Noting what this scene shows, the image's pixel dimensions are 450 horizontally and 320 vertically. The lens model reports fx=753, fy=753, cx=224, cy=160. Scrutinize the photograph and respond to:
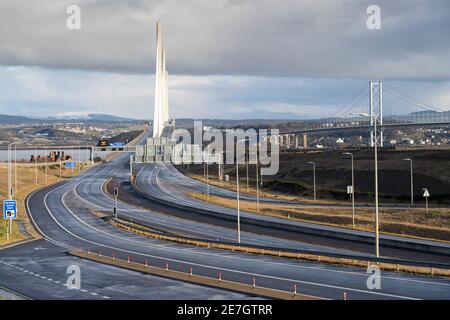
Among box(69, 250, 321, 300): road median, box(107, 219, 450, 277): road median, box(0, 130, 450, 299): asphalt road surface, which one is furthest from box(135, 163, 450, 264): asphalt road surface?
box(69, 250, 321, 300): road median

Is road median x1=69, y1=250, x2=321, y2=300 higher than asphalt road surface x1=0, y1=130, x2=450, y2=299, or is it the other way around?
road median x1=69, y1=250, x2=321, y2=300

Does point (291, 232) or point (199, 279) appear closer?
point (199, 279)

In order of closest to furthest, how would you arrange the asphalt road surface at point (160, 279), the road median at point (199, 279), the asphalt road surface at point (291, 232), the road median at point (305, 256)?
the road median at point (199, 279)
the asphalt road surface at point (160, 279)
the road median at point (305, 256)
the asphalt road surface at point (291, 232)

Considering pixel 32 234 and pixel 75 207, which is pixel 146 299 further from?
pixel 75 207

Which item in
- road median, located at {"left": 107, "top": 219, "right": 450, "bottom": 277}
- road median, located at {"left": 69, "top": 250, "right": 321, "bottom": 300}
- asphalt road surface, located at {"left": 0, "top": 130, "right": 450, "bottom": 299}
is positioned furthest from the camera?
road median, located at {"left": 107, "top": 219, "right": 450, "bottom": 277}

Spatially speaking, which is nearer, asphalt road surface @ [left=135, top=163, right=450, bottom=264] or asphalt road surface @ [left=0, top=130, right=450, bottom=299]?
asphalt road surface @ [left=0, top=130, right=450, bottom=299]

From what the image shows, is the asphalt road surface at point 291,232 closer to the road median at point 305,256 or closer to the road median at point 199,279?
the road median at point 305,256

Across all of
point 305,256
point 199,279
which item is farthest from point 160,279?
point 305,256

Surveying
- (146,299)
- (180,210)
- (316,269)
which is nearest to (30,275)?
(146,299)

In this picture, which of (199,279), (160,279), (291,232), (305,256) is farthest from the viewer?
(291,232)

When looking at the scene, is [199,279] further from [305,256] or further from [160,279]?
[305,256]

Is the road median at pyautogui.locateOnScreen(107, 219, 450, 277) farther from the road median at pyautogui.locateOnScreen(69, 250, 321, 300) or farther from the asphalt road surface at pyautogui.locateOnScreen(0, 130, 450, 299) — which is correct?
the road median at pyautogui.locateOnScreen(69, 250, 321, 300)

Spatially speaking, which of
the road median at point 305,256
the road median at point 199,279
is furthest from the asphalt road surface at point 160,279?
the road median at point 305,256
